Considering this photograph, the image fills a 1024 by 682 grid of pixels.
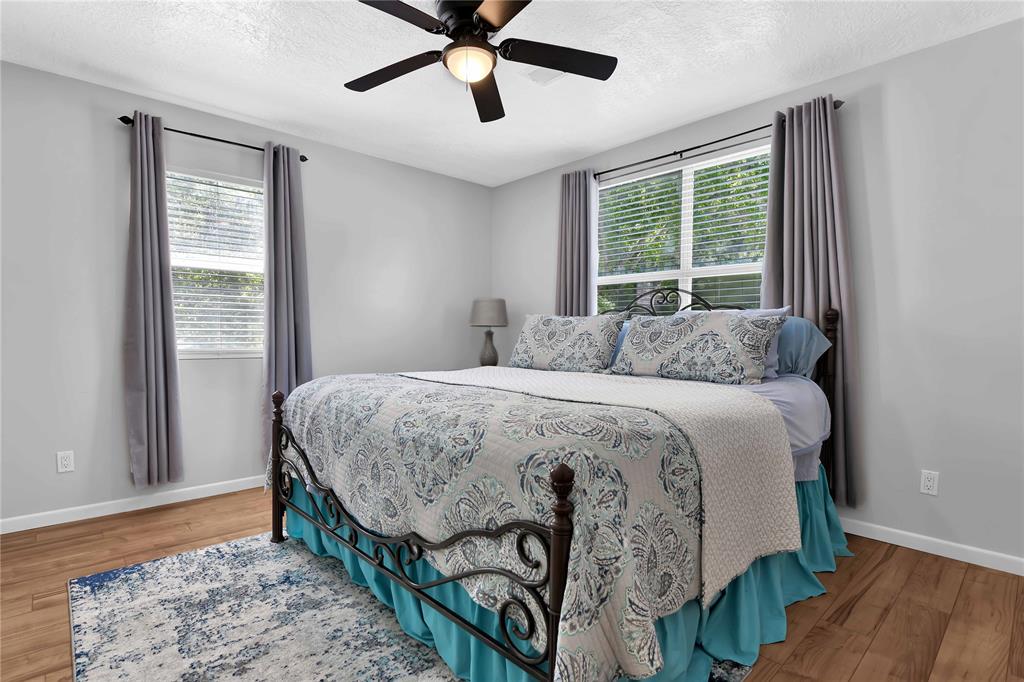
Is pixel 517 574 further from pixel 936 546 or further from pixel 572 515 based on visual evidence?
pixel 936 546

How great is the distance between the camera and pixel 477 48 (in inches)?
77.7

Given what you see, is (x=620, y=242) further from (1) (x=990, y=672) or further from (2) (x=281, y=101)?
(1) (x=990, y=672)

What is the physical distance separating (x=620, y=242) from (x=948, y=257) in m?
2.04

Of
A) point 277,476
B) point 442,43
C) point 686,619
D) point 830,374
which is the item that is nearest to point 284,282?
point 277,476

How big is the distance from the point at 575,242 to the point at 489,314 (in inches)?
38.7

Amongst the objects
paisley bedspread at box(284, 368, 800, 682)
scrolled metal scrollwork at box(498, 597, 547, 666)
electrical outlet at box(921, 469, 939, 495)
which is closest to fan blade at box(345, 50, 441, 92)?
paisley bedspread at box(284, 368, 800, 682)

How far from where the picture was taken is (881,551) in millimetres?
2613

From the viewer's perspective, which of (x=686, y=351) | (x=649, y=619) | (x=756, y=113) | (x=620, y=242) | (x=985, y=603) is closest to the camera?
(x=649, y=619)

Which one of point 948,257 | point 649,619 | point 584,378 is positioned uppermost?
point 948,257

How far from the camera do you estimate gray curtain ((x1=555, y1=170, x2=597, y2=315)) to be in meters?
4.20

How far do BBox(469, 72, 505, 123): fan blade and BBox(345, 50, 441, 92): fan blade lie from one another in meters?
0.21

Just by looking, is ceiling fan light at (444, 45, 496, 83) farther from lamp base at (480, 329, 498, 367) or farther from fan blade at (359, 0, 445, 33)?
lamp base at (480, 329, 498, 367)

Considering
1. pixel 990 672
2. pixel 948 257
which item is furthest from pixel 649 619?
pixel 948 257

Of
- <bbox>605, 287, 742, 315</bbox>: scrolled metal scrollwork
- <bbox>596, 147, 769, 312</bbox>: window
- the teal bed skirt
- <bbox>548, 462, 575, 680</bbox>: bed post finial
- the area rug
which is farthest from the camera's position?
<bbox>605, 287, 742, 315</bbox>: scrolled metal scrollwork
